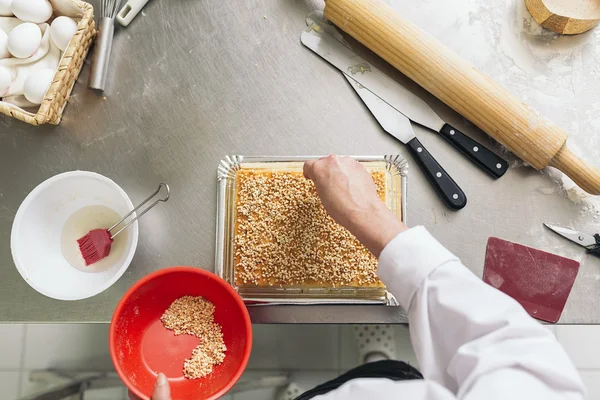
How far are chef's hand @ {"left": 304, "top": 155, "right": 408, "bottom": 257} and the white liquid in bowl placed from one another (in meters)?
0.30

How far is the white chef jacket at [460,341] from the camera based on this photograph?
0.47 meters

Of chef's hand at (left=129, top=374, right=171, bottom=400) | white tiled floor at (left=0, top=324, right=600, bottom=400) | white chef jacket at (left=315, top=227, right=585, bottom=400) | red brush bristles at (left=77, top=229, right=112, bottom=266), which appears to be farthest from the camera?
white tiled floor at (left=0, top=324, right=600, bottom=400)

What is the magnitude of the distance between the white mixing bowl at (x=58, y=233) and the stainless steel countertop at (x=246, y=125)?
0.07 metres

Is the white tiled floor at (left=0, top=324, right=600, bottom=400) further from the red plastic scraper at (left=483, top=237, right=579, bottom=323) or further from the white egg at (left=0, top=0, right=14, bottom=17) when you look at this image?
the white egg at (left=0, top=0, right=14, bottom=17)

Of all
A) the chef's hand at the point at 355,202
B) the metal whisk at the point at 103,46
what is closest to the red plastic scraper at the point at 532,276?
the chef's hand at the point at 355,202

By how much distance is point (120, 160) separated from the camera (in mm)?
788

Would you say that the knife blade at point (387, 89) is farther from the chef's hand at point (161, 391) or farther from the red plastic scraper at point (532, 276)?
the chef's hand at point (161, 391)

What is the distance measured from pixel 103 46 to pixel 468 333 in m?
0.69

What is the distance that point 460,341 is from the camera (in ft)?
1.78

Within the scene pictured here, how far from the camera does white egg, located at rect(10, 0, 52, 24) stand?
70cm

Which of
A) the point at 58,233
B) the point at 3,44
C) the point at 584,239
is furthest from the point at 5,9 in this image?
the point at 584,239

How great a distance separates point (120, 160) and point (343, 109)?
38 cm

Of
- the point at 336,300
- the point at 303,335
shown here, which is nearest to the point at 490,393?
the point at 336,300

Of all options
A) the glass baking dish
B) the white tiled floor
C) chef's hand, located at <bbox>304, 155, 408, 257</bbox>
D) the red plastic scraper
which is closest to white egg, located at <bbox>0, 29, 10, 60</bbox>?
the glass baking dish
